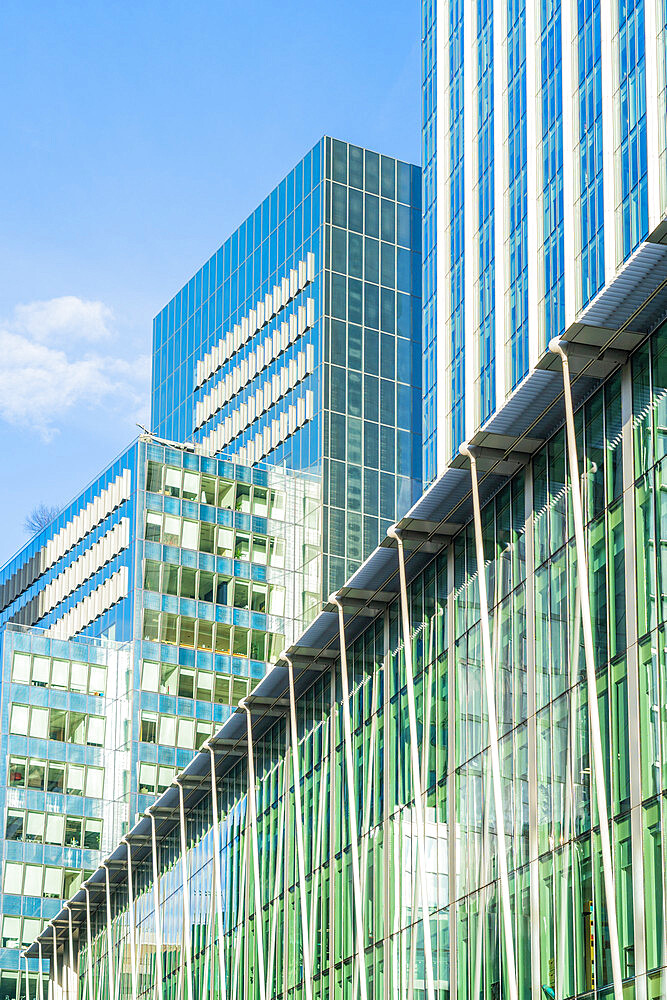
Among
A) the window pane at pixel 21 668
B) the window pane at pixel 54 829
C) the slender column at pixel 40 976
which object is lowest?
the slender column at pixel 40 976

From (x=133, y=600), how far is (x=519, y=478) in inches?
1952

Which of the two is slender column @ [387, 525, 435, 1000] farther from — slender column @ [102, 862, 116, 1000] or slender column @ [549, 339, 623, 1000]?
slender column @ [102, 862, 116, 1000]

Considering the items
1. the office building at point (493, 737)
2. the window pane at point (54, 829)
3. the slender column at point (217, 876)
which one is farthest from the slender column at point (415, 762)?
the window pane at point (54, 829)

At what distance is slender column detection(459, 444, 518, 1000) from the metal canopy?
0.93m

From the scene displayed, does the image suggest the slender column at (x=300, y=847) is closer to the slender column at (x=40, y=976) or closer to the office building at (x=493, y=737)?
the office building at (x=493, y=737)

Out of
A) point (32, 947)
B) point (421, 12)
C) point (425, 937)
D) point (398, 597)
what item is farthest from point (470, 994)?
point (421, 12)

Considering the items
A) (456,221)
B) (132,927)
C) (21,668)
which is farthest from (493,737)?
(456,221)

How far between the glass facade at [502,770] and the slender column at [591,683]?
0.94 feet

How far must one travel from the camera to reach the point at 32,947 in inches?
2913

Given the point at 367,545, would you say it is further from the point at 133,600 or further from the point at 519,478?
the point at 519,478

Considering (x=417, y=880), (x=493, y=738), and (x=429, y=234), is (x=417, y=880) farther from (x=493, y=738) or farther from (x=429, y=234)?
(x=429, y=234)

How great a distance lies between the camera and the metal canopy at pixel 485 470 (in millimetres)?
29750

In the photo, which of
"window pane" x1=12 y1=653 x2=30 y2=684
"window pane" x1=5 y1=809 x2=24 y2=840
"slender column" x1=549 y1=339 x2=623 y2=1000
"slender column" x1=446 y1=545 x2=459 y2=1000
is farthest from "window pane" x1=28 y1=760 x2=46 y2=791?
"slender column" x1=549 y1=339 x2=623 y2=1000

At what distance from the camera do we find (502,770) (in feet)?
→ 114
